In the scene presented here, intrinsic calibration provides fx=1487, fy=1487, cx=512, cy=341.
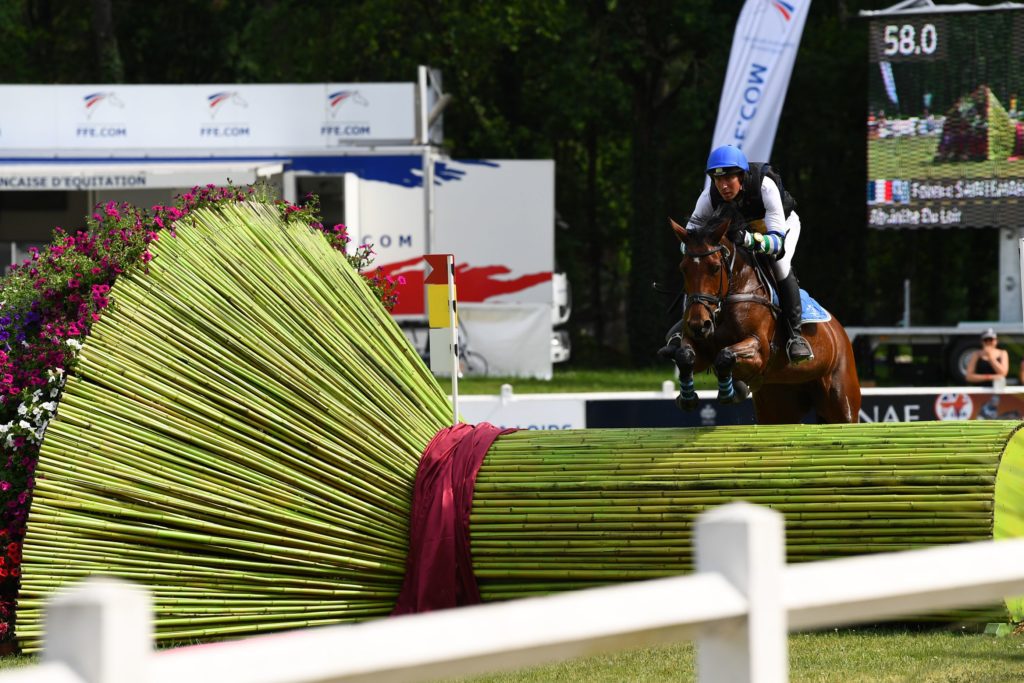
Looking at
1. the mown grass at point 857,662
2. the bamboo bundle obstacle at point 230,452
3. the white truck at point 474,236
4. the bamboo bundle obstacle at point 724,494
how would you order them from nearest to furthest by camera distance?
the mown grass at point 857,662 → the bamboo bundle obstacle at point 724,494 → the bamboo bundle obstacle at point 230,452 → the white truck at point 474,236

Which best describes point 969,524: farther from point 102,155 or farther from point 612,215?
point 612,215

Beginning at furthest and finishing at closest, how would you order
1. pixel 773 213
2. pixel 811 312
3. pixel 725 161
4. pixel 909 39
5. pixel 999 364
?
pixel 909 39 < pixel 999 364 < pixel 811 312 < pixel 773 213 < pixel 725 161

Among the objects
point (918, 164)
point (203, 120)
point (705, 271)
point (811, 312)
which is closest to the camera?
point (705, 271)

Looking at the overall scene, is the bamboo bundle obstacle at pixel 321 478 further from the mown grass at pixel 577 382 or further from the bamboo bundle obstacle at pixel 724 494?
the mown grass at pixel 577 382

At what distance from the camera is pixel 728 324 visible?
7301 mm

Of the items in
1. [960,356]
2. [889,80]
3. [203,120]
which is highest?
[889,80]

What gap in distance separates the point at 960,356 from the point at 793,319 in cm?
1504


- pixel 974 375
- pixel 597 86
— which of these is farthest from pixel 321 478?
pixel 597 86

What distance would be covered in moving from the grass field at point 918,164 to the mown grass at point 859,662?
14.9 metres

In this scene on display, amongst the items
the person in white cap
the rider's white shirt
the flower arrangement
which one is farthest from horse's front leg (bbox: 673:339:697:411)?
the person in white cap

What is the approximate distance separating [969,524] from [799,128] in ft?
82.8

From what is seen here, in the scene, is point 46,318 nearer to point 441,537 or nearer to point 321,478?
point 321,478

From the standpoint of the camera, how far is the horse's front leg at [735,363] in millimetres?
7023

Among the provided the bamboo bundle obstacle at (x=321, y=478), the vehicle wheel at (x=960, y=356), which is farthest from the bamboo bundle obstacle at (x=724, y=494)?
the vehicle wheel at (x=960, y=356)
